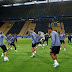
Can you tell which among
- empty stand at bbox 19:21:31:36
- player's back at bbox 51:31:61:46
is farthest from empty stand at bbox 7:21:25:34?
player's back at bbox 51:31:61:46

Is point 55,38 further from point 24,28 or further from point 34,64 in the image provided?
point 24,28

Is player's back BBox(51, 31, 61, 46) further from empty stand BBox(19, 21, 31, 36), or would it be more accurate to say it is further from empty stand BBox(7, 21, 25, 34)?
empty stand BBox(7, 21, 25, 34)

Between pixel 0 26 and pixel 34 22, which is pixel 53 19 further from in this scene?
pixel 0 26

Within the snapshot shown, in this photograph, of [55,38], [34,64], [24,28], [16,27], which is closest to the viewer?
[55,38]

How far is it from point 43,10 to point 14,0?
15317 millimetres

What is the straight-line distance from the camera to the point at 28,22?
6738cm

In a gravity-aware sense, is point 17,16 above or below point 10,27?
above

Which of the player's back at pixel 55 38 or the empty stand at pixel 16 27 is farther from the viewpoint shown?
the empty stand at pixel 16 27

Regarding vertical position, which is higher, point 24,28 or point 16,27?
point 16,27

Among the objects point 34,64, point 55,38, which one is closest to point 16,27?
point 34,64

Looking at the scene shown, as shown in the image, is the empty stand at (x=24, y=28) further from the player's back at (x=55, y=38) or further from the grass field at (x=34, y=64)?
the player's back at (x=55, y=38)

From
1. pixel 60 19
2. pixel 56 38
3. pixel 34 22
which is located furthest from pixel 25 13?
pixel 56 38

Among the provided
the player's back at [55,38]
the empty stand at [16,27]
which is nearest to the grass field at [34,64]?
the player's back at [55,38]

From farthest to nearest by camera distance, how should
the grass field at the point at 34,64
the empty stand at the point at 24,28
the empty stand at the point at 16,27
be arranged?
the empty stand at the point at 16,27 < the empty stand at the point at 24,28 < the grass field at the point at 34,64
